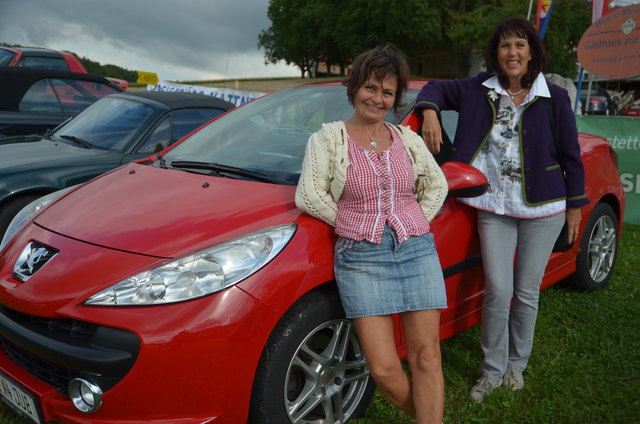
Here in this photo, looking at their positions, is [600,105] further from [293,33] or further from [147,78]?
[293,33]

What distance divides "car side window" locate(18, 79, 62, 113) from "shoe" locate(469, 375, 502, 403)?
212 inches

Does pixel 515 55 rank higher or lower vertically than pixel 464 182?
higher

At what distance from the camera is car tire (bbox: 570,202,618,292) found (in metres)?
4.00

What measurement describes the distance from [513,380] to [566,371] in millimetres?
404

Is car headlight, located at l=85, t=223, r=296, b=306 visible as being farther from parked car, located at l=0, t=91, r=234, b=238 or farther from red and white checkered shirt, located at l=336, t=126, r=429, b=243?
parked car, located at l=0, t=91, r=234, b=238

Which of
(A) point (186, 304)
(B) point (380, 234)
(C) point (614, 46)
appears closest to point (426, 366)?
(B) point (380, 234)

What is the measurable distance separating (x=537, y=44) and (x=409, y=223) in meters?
1.20

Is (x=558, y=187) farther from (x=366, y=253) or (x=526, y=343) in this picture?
(x=366, y=253)

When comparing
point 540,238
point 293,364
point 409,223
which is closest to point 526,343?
point 540,238

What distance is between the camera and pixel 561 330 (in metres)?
3.69

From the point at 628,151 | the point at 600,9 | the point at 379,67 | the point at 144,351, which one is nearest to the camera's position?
the point at 144,351

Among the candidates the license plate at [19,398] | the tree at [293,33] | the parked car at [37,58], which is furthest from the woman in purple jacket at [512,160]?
the tree at [293,33]

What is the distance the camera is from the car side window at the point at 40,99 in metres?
6.19

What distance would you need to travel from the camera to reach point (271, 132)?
3180 mm
